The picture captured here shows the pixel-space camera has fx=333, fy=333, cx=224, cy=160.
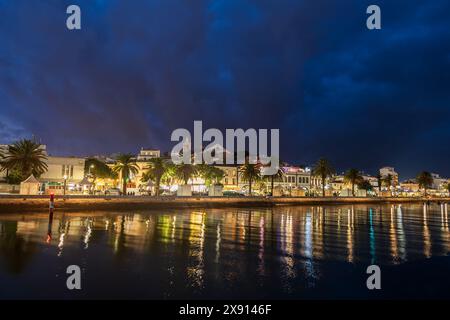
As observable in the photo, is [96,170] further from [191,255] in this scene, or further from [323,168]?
[191,255]

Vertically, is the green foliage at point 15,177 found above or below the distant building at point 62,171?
below

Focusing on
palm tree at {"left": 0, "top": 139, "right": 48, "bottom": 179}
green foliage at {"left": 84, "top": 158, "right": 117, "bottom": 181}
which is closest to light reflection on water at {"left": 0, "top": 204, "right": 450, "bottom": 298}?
palm tree at {"left": 0, "top": 139, "right": 48, "bottom": 179}

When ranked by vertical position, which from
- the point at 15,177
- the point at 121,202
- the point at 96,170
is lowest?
the point at 121,202

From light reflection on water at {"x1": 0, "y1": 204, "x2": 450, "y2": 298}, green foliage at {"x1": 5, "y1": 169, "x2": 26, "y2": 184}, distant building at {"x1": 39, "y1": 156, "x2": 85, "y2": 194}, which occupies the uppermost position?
distant building at {"x1": 39, "y1": 156, "x2": 85, "y2": 194}

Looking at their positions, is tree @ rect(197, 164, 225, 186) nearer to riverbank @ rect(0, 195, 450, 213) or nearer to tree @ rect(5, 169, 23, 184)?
riverbank @ rect(0, 195, 450, 213)

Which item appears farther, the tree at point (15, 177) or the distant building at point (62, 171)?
the distant building at point (62, 171)

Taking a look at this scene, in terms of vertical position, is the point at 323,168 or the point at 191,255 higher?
the point at 323,168

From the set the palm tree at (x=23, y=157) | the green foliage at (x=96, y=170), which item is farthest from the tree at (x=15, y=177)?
the green foliage at (x=96, y=170)

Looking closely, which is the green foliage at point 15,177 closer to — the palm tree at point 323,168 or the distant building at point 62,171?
the distant building at point 62,171

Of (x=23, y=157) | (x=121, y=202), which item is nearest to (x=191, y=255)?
(x=121, y=202)

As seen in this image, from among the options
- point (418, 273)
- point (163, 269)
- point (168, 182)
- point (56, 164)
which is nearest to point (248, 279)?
point (163, 269)

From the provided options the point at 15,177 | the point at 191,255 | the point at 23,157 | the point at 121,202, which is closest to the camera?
the point at 191,255

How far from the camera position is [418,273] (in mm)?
15359
